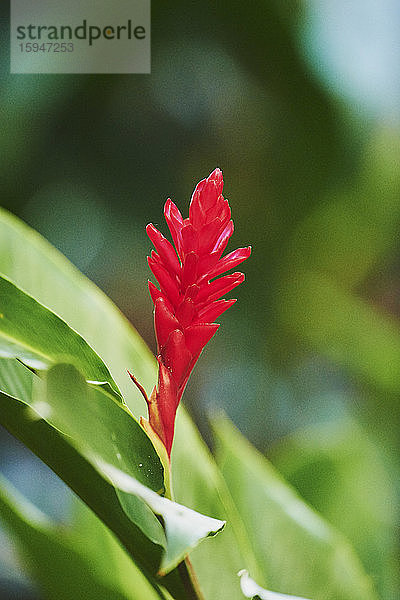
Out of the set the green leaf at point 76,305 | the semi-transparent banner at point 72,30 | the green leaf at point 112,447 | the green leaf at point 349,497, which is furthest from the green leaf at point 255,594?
the semi-transparent banner at point 72,30

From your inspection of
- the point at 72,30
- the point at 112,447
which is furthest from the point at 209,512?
the point at 72,30

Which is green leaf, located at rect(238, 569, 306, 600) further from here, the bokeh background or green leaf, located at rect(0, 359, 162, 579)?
the bokeh background

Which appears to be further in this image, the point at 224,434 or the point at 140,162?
the point at 140,162

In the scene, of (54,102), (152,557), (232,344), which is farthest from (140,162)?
(152,557)

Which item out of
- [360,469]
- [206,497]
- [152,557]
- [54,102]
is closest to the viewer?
[152,557]

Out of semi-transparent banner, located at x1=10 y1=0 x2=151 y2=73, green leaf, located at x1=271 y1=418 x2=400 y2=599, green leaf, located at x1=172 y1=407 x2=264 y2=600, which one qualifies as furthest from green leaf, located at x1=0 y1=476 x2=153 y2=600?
semi-transparent banner, located at x1=10 y1=0 x2=151 y2=73

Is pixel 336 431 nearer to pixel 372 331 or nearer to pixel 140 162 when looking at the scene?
pixel 372 331

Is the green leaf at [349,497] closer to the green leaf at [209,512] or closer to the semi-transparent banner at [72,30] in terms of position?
the green leaf at [209,512]
